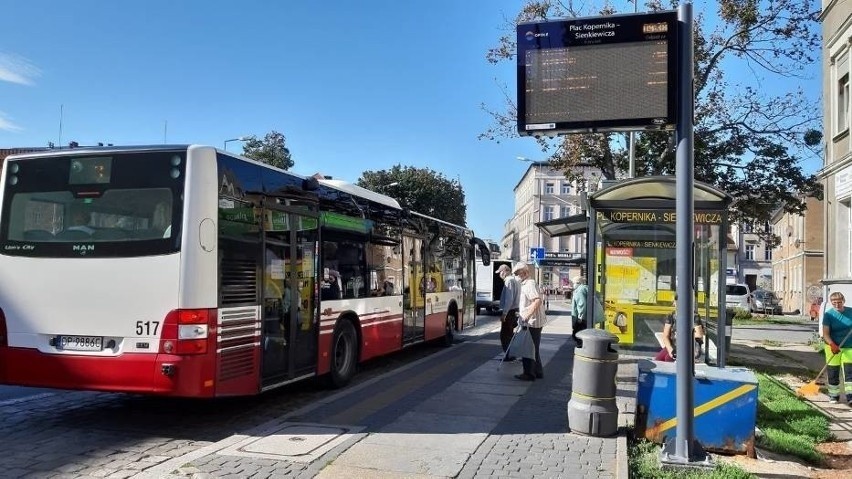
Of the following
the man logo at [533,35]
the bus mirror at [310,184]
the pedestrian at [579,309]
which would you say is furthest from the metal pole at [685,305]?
the pedestrian at [579,309]

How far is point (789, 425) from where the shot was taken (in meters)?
8.09

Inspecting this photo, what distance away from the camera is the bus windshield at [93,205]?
668 cm

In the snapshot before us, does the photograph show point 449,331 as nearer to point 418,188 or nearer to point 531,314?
point 531,314

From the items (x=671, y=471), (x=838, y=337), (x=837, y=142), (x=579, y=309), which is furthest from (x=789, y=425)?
(x=837, y=142)

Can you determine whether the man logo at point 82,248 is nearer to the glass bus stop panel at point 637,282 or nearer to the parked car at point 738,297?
the glass bus stop panel at point 637,282

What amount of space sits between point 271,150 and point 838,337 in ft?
110

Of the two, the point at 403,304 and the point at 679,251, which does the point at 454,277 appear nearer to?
the point at 403,304

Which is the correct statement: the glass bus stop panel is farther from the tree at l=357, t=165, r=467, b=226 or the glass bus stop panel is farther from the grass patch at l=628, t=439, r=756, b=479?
the tree at l=357, t=165, r=467, b=226

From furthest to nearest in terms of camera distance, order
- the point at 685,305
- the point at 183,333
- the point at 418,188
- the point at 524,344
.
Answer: the point at 418,188 → the point at 524,344 → the point at 183,333 → the point at 685,305

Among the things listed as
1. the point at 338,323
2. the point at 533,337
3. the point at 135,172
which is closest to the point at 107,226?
the point at 135,172

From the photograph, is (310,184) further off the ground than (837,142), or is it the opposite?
(837,142)

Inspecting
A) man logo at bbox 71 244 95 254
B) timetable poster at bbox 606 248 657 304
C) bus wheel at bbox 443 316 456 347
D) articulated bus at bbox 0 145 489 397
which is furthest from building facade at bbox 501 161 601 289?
man logo at bbox 71 244 95 254

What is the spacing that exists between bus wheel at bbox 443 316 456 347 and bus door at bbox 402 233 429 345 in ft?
6.85

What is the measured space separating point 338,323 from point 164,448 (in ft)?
11.8
